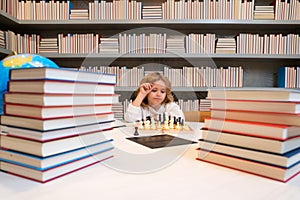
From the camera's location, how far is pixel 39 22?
7.57 ft

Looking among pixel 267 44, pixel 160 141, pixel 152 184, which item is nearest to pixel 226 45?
pixel 267 44

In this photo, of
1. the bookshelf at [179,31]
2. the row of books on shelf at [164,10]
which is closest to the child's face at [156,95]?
the bookshelf at [179,31]

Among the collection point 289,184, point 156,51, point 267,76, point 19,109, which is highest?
point 156,51

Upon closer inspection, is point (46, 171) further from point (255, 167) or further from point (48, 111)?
point (255, 167)

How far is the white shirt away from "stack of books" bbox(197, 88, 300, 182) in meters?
1.04

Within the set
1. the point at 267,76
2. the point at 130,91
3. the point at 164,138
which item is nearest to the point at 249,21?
the point at 267,76

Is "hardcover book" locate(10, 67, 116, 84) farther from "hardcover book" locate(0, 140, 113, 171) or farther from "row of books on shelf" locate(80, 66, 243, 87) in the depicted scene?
"row of books on shelf" locate(80, 66, 243, 87)

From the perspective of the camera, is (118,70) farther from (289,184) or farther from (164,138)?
(289,184)

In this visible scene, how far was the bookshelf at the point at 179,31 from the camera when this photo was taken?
7.50 ft

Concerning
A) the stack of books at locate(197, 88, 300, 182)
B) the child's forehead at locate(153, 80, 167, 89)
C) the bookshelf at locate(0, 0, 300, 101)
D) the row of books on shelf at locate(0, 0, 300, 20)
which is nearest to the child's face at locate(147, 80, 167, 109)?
the child's forehead at locate(153, 80, 167, 89)

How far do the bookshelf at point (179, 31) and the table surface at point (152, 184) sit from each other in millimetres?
1865

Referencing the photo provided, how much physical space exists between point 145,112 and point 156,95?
7.1 inches

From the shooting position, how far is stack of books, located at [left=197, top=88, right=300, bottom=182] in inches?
17.4

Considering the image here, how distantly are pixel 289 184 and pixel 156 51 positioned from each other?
2.07 metres
